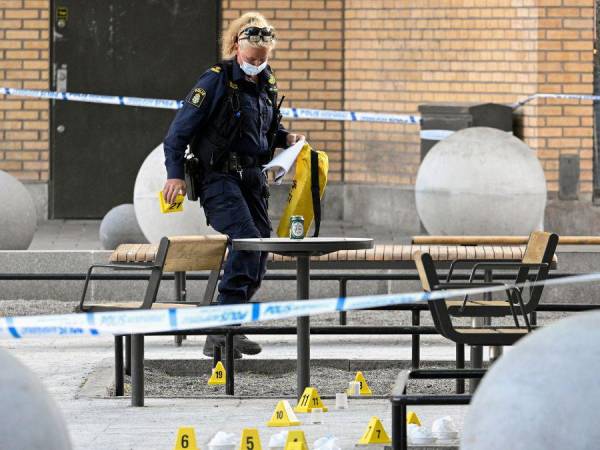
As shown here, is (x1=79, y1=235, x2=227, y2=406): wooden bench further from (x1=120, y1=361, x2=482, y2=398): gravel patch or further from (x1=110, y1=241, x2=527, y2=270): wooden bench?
(x1=110, y1=241, x2=527, y2=270): wooden bench

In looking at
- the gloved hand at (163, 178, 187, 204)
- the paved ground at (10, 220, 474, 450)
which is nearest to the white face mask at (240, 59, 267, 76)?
the gloved hand at (163, 178, 187, 204)

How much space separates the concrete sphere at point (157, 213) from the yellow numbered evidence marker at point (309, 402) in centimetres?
479

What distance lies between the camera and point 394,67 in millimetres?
18078

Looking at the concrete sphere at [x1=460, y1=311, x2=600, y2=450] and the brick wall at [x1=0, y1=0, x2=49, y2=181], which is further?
the brick wall at [x1=0, y1=0, x2=49, y2=181]

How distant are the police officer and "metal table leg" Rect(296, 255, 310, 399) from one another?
90cm

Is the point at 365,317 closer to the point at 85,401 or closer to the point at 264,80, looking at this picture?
the point at 264,80

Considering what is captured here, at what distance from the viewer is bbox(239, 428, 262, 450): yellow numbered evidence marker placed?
6.91m

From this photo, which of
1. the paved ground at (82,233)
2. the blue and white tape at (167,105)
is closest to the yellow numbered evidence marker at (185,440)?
the paved ground at (82,233)

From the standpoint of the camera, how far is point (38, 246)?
15.3 metres

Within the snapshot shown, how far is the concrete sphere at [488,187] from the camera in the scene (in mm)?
13672

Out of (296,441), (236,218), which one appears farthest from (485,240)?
(296,441)

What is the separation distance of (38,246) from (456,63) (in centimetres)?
482

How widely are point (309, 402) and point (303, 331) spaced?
0.46m

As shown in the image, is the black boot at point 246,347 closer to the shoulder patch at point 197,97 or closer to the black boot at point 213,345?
the black boot at point 213,345
